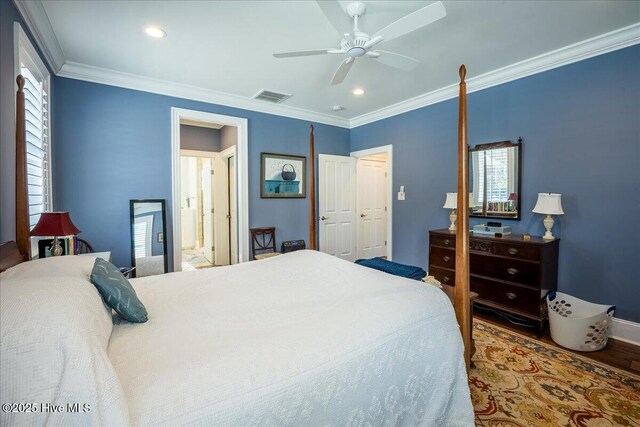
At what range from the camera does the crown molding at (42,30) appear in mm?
2020

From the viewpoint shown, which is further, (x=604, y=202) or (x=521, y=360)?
(x=604, y=202)

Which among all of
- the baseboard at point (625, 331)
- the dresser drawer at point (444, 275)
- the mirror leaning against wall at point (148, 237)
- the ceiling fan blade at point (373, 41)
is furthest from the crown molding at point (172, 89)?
the baseboard at point (625, 331)

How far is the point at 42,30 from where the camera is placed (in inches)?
91.0

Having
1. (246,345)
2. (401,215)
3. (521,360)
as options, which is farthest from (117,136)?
(521,360)

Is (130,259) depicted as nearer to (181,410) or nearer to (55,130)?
(55,130)

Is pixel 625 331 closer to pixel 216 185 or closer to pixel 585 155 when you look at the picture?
pixel 585 155

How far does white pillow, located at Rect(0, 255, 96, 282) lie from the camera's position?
3.59 ft

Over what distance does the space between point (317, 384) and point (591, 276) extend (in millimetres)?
3090

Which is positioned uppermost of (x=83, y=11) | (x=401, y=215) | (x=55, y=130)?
(x=83, y=11)

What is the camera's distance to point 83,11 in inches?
85.7

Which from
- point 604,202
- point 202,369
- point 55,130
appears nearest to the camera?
point 202,369

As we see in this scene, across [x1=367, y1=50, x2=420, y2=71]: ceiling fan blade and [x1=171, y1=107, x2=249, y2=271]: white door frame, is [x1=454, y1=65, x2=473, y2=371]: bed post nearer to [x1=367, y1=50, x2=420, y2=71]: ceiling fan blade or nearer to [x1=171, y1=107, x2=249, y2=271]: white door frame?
[x1=367, y1=50, x2=420, y2=71]: ceiling fan blade

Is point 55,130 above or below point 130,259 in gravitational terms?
above

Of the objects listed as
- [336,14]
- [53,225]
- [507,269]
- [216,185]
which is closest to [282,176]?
[216,185]
